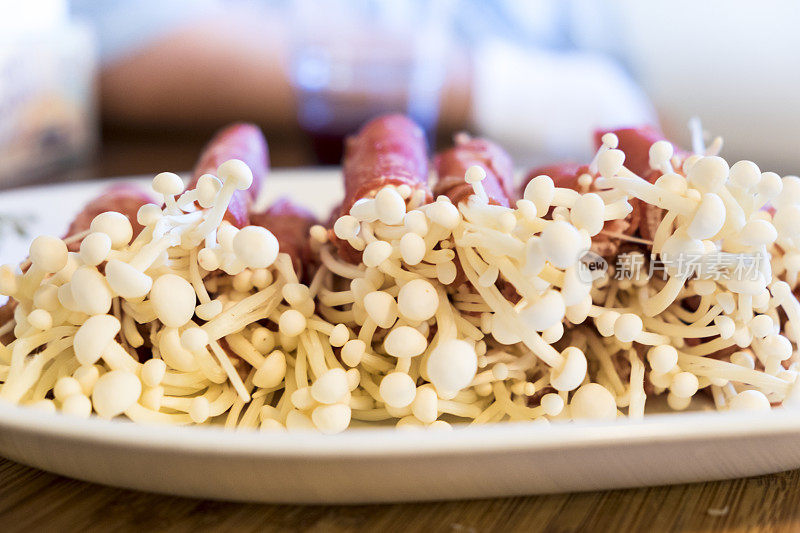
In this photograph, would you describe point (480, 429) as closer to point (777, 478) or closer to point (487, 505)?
point (487, 505)

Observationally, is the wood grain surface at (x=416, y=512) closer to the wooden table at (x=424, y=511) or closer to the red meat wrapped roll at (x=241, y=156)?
the wooden table at (x=424, y=511)

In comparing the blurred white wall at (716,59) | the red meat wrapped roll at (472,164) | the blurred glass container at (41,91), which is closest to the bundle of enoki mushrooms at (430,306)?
the red meat wrapped roll at (472,164)

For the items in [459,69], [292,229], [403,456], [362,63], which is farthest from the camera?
[459,69]

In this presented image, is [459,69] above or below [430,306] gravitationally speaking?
below

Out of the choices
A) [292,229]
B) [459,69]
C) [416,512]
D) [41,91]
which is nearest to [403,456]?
[416,512]

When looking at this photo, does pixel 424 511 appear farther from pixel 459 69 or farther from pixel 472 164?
pixel 459 69

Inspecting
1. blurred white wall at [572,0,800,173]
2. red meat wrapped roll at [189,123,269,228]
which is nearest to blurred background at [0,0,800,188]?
blurred white wall at [572,0,800,173]

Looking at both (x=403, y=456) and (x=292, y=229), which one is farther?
(x=292, y=229)
